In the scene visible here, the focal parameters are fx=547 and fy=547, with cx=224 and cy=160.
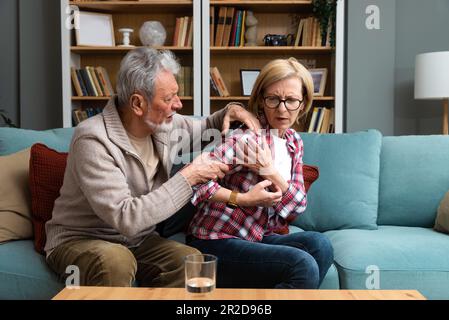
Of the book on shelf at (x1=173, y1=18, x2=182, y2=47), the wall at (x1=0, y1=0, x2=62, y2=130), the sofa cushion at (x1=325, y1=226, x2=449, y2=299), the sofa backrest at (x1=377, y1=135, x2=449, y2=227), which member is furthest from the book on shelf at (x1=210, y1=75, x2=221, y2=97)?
the sofa cushion at (x1=325, y1=226, x2=449, y2=299)

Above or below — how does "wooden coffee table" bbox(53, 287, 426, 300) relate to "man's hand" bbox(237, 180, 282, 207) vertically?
below

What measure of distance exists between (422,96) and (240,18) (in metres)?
1.43

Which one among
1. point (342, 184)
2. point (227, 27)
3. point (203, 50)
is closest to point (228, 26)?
point (227, 27)

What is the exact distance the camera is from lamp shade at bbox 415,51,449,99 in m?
3.62

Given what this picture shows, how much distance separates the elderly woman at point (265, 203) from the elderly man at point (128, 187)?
70 mm

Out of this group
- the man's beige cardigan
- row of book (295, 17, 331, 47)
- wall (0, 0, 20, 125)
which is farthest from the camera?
wall (0, 0, 20, 125)

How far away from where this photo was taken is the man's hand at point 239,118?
6.01 feet

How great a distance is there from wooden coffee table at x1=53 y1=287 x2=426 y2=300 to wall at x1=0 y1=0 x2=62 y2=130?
10.6 ft

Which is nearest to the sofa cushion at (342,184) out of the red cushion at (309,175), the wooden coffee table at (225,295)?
Answer: the red cushion at (309,175)

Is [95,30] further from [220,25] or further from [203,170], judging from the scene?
[203,170]

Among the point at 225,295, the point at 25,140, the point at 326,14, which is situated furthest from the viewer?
the point at 326,14

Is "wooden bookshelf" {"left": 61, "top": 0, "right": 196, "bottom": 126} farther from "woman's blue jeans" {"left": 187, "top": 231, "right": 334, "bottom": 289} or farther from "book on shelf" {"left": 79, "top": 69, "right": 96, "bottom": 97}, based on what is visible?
"woman's blue jeans" {"left": 187, "top": 231, "right": 334, "bottom": 289}

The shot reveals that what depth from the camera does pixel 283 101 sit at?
1813mm

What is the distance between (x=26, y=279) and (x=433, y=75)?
9.69 ft
